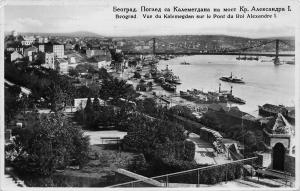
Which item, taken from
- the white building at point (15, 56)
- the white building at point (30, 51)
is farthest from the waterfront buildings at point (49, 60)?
the white building at point (15, 56)

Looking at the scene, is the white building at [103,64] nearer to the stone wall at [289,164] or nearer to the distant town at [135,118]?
the distant town at [135,118]

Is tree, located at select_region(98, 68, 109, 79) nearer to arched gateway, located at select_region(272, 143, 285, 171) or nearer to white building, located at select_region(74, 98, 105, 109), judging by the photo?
white building, located at select_region(74, 98, 105, 109)

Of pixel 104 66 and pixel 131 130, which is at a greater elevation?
pixel 104 66

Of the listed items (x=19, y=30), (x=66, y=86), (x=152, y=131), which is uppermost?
(x=19, y=30)

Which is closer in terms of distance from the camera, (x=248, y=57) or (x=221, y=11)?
(x=221, y=11)

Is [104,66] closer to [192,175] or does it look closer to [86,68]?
[86,68]

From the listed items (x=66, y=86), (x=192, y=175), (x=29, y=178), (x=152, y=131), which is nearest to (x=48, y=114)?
(x=66, y=86)

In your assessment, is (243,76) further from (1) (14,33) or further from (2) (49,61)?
(1) (14,33)

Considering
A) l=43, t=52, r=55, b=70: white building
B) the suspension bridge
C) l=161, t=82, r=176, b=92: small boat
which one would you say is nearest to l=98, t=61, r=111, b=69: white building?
the suspension bridge

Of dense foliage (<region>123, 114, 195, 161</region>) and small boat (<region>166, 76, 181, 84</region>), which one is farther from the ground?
small boat (<region>166, 76, 181, 84</region>)
